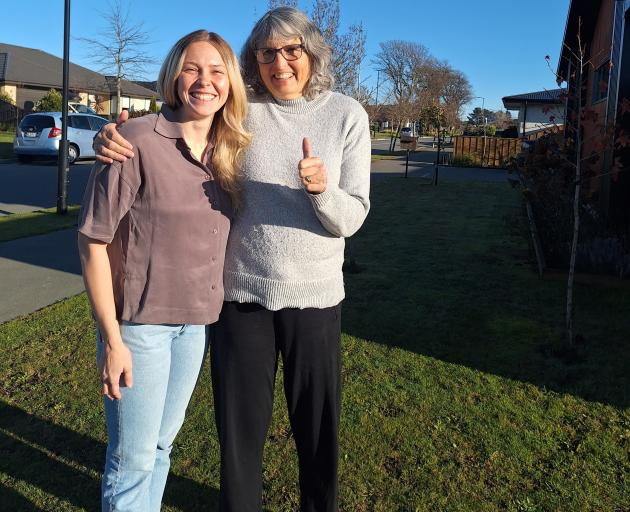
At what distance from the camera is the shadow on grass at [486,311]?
4219 millimetres

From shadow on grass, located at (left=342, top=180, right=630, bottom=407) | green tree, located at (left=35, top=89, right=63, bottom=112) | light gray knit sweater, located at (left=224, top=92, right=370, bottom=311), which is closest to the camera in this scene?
light gray knit sweater, located at (left=224, top=92, right=370, bottom=311)

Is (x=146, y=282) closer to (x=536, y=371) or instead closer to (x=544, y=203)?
(x=536, y=371)

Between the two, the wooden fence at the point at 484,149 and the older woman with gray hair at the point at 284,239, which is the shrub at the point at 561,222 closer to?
the older woman with gray hair at the point at 284,239

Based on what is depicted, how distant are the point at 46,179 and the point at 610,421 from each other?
1554 centimetres

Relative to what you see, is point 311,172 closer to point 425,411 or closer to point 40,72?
point 425,411

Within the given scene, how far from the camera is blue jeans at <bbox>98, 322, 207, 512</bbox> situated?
1909mm

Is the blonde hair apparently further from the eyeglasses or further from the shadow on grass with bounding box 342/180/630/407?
the shadow on grass with bounding box 342/180/630/407

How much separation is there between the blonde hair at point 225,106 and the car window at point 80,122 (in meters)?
20.1

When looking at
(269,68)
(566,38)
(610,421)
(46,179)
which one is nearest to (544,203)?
(610,421)

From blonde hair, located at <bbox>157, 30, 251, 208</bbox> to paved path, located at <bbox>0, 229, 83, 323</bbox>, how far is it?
3.88 m

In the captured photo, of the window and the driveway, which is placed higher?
the window

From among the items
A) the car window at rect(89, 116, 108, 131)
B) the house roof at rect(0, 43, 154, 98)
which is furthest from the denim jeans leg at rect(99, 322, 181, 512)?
the house roof at rect(0, 43, 154, 98)

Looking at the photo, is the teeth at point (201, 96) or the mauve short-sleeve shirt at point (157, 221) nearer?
the mauve short-sleeve shirt at point (157, 221)

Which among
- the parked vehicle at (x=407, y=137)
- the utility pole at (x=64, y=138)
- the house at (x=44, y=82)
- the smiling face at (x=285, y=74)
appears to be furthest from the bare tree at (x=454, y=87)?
the smiling face at (x=285, y=74)
